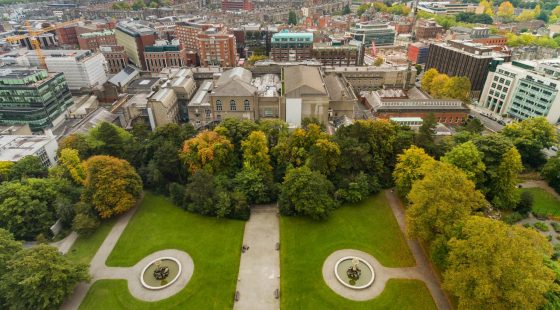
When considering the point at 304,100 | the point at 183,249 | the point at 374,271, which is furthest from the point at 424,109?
the point at 183,249

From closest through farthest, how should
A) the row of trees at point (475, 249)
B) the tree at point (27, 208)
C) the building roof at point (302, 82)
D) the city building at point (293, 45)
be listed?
1. the row of trees at point (475, 249)
2. the tree at point (27, 208)
3. the building roof at point (302, 82)
4. the city building at point (293, 45)

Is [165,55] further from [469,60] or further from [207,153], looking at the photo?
[469,60]

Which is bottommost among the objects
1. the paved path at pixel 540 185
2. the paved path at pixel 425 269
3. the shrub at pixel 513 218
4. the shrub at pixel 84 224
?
the paved path at pixel 540 185

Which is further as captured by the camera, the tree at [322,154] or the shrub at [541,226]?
the tree at [322,154]

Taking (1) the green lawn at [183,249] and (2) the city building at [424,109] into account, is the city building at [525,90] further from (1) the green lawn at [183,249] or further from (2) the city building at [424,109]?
(1) the green lawn at [183,249]

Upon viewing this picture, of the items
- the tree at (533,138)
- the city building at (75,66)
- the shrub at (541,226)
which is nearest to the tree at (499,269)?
the shrub at (541,226)

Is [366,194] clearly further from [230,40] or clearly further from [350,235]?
[230,40]

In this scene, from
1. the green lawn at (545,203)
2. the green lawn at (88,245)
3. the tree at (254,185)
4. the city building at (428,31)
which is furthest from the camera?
the city building at (428,31)
